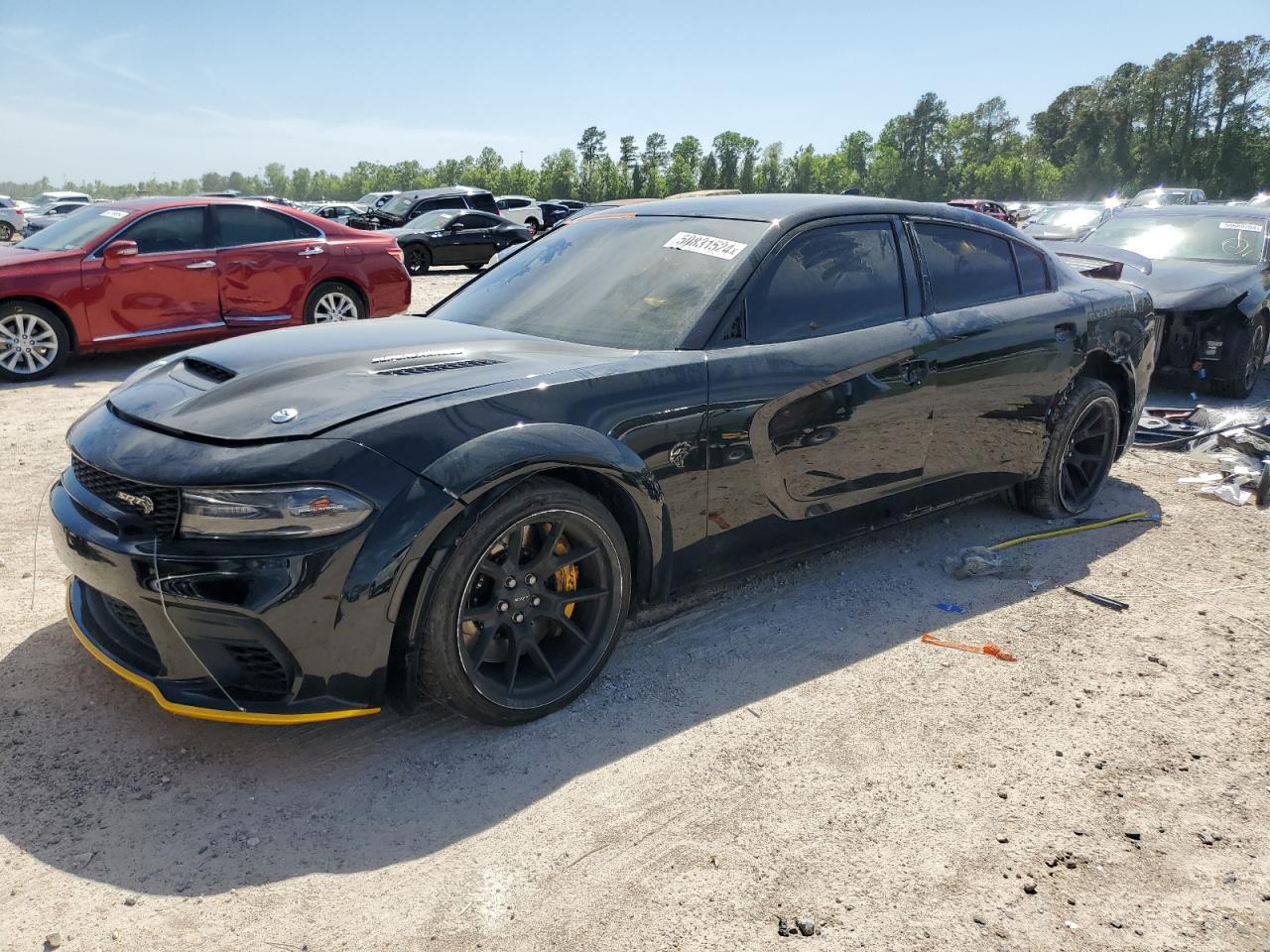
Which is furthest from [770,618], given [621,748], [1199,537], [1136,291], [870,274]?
[1136,291]

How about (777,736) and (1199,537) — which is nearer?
(777,736)

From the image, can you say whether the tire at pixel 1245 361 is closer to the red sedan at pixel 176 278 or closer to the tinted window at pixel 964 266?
the tinted window at pixel 964 266

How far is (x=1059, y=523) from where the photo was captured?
501 centimetres

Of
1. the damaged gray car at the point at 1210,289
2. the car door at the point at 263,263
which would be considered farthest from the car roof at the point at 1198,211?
the car door at the point at 263,263

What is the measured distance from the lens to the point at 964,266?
14.3 ft

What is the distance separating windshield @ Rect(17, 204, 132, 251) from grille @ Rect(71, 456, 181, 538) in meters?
6.63

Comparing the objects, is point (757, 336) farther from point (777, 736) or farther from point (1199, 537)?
point (1199, 537)

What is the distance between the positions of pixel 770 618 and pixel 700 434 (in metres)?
0.96

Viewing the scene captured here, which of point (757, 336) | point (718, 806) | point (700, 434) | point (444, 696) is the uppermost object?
point (757, 336)

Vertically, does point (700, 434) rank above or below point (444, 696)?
above

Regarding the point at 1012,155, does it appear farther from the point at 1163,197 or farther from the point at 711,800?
the point at 711,800

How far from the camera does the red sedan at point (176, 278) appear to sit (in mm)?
8008

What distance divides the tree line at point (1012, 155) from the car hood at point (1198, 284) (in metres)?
69.9

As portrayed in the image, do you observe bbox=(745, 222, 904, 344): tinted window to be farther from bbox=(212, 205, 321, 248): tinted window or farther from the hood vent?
bbox=(212, 205, 321, 248): tinted window
